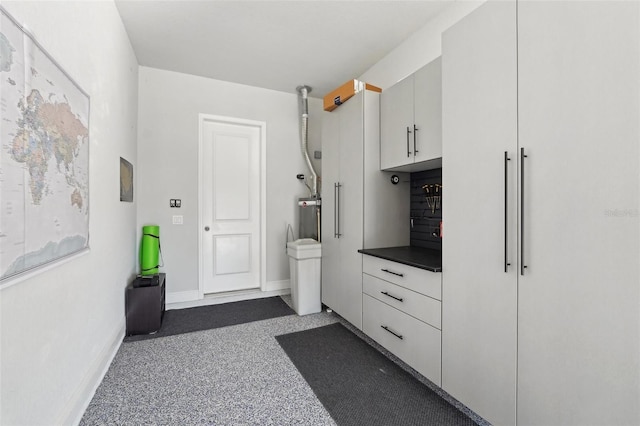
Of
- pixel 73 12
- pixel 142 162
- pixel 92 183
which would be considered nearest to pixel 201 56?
pixel 142 162

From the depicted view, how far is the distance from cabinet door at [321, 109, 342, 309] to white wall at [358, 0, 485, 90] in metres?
0.76

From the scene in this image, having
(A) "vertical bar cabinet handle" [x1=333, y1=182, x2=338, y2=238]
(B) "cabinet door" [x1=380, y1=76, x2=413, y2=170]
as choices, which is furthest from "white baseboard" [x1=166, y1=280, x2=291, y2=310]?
(B) "cabinet door" [x1=380, y1=76, x2=413, y2=170]

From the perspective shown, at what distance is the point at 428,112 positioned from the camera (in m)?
2.16

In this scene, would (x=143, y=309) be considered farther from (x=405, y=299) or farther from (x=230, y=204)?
(x=405, y=299)

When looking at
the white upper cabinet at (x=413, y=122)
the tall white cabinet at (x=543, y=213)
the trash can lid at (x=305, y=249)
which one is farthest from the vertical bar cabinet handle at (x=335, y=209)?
the tall white cabinet at (x=543, y=213)

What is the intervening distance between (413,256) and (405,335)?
0.57m

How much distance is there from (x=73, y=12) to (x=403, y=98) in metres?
2.16

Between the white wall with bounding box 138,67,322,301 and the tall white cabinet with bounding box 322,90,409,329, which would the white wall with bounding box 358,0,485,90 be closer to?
the tall white cabinet with bounding box 322,90,409,329

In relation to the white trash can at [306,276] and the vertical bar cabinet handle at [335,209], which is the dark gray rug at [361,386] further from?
the vertical bar cabinet handle at [335,209]

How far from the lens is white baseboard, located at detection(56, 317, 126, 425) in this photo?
5.07 ft

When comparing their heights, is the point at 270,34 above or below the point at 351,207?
above

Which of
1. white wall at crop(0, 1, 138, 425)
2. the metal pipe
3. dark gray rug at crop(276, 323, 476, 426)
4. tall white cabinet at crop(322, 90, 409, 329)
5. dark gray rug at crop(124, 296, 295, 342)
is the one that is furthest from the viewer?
the metal pipe

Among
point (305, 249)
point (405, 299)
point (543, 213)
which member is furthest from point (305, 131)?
point (543, 213)

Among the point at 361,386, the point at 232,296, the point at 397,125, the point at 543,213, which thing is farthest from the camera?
the point at 232,296
